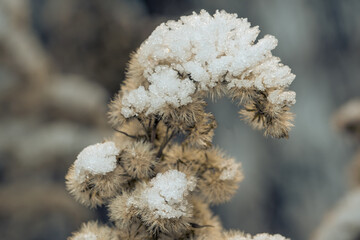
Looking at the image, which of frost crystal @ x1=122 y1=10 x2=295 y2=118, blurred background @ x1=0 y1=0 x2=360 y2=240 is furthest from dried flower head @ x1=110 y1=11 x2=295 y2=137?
blurred background @ x1=0 y1=0 x2=360 y2=240

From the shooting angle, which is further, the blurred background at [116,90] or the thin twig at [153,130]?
the blurred background at [116,90]

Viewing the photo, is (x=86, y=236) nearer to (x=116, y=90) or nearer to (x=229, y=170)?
(x=229, y=170)

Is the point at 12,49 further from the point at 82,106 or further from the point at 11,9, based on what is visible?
the point at 82,106

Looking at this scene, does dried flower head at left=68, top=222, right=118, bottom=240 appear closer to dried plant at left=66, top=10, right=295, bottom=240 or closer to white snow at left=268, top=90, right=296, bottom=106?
dried plant at left=66, top=10, right=295, bottom=240

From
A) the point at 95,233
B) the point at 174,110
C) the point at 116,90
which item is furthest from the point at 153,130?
the point at 116,90

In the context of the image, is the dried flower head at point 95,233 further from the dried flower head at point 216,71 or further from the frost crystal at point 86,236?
the dried flower head at point 216,71

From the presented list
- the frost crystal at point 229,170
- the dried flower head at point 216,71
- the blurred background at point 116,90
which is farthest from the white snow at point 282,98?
the blurred background at point 116,90

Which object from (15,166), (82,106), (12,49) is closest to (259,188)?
(82,106)
